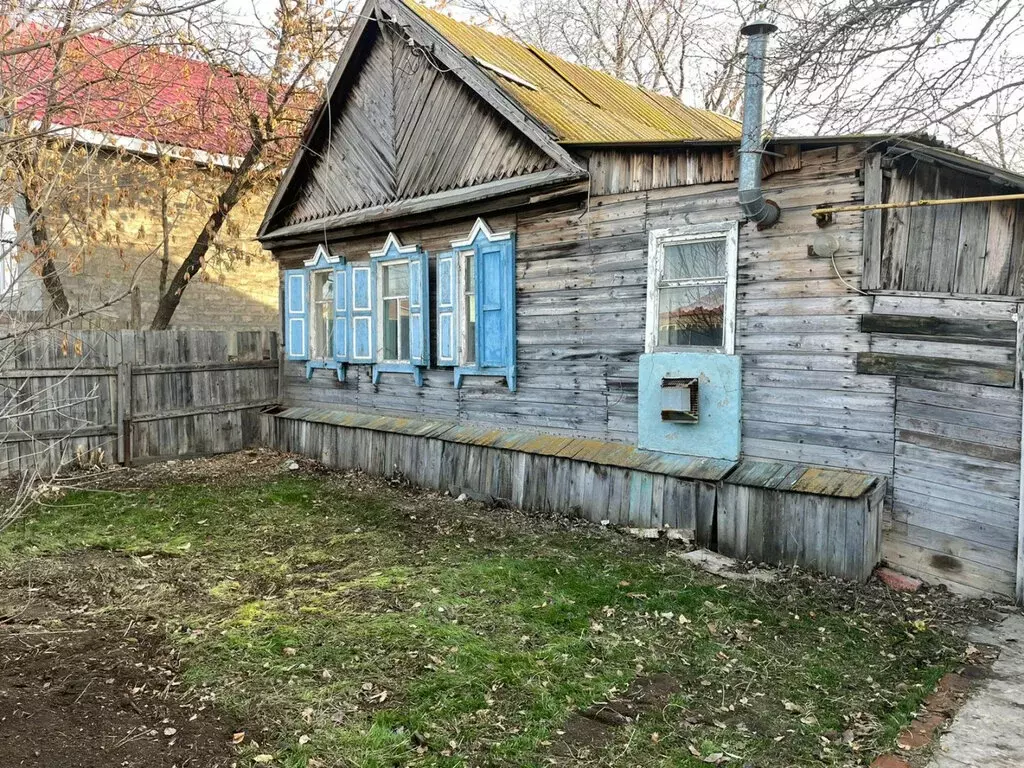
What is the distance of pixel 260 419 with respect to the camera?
1287cm

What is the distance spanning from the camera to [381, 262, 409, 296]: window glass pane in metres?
10.7

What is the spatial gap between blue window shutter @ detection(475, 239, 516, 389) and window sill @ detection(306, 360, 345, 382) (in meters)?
3.13

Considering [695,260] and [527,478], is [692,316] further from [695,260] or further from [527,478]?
[527,478]

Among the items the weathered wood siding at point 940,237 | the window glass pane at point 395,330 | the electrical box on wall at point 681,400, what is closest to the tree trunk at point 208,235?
the window glass pane at point 395,330

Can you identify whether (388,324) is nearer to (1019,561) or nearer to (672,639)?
(672,639)

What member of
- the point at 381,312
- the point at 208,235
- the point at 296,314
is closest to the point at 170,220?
the point at 208,235

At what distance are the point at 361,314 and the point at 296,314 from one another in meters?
1.80

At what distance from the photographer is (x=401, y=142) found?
10570 millimetres

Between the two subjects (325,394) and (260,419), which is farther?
(260,419)

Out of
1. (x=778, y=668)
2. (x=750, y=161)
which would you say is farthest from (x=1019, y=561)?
(x=750, y=161)

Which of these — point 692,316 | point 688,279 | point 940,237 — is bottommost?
point 692,316

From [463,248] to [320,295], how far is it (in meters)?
3.69

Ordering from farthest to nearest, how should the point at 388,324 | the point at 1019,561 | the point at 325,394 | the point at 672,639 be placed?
the point at 325,394 → the point at 388,324 → the point at 1019,561 → the point at 672,639

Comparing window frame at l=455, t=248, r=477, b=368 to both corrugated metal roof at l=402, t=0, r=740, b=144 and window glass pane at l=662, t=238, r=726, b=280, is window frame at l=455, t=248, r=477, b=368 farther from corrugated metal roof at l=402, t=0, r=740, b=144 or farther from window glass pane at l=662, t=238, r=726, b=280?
window glass pane at l=662, t=238, r=726, b=280
